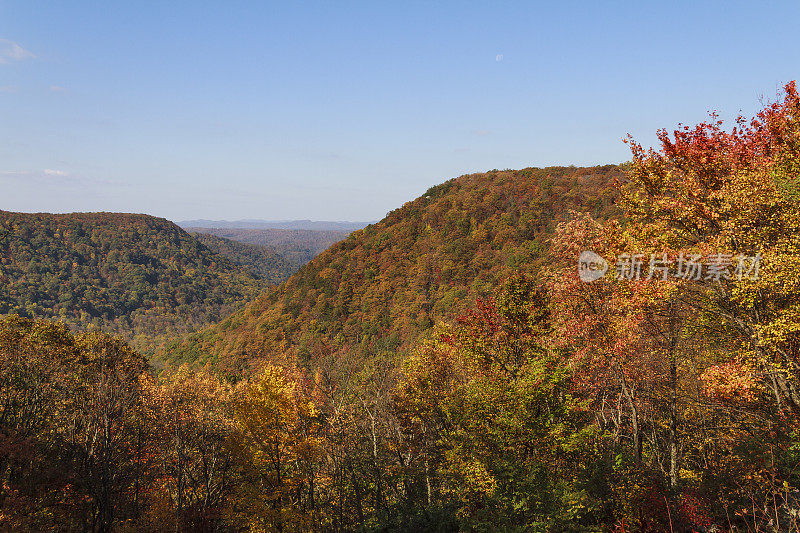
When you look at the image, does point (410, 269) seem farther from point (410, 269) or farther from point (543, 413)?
point (543, 413)

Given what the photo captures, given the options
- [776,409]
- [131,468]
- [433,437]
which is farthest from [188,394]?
[776,409]

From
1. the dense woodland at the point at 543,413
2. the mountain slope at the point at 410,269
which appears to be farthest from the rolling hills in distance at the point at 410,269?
the dense woodland at the point at 543,413

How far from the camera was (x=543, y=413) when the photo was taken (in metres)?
16.0

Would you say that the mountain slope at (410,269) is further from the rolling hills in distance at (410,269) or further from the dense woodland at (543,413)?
the dense woodland at (543,413)

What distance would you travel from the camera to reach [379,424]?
27328mm

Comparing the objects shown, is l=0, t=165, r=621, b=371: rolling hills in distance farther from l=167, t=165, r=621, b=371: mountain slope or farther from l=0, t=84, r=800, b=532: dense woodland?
l=0, t=84, r=800, b=532: dense woodland

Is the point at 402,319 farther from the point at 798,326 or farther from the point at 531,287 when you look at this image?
the point at 798,326

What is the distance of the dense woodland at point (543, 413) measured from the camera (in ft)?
38.7

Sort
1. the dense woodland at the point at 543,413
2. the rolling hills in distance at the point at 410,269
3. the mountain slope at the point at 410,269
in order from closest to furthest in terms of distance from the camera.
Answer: the dense woodland at the point at 543,413 → the rolling hills in distance at the point at 410,269 → the mountain slope at the point at 410,269

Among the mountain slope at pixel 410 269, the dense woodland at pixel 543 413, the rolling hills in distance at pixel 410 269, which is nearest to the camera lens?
the dense woodland at pixel 543 413

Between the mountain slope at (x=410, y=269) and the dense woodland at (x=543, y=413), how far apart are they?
58.5m

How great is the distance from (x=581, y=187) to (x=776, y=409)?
4325 inches

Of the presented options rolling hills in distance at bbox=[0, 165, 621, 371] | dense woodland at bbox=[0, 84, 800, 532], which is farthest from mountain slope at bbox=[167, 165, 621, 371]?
dense woodland at bbox=[0, 84, 800, 532]

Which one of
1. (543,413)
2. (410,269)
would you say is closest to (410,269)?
(410,269)
